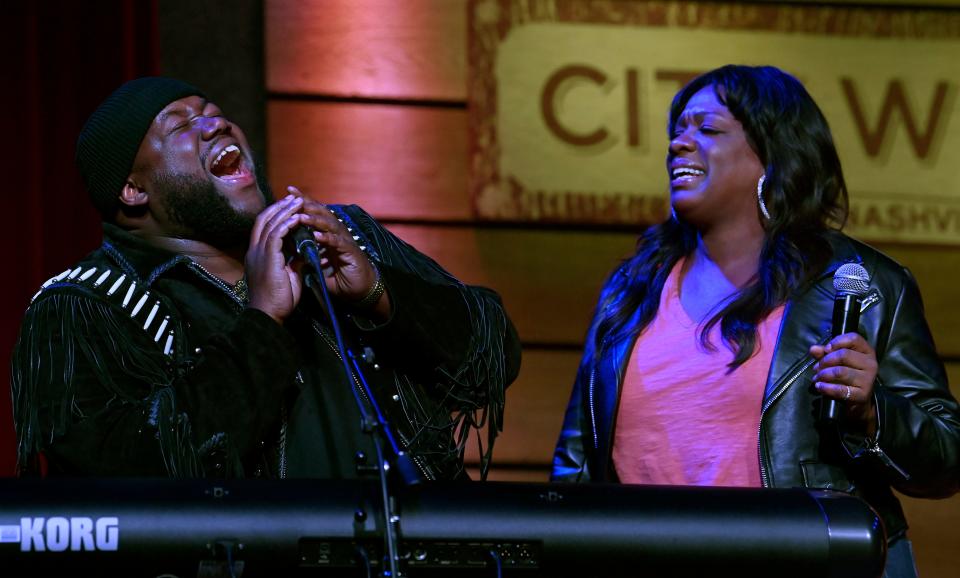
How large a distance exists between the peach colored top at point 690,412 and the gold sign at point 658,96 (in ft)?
4.44

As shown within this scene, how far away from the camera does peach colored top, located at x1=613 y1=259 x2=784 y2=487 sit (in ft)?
7.07

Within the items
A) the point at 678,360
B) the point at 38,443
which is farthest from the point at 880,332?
the point at 38,443

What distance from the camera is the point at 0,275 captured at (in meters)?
2.96

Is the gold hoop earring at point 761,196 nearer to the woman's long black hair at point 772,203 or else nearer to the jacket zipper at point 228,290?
the woman's long black hair at point 772,203

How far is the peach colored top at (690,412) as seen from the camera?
215 centimetres

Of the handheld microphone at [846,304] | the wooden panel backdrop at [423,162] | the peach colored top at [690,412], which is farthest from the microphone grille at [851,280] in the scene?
the wooden panel backdrop at [423,162]

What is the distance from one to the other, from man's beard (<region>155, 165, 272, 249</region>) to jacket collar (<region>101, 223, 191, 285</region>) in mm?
58

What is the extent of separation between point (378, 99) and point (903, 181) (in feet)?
4.72

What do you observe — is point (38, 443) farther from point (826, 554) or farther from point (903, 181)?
point (903, 181)

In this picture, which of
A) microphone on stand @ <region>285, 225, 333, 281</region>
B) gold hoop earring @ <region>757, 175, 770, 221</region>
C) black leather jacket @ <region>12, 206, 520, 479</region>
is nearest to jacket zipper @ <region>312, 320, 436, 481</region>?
black leather jacket @ <region>12, 206, 520, 479</region>

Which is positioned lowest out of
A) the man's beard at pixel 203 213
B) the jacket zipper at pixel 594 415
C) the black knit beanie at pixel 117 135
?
the jacket zipper at pixel 594 415

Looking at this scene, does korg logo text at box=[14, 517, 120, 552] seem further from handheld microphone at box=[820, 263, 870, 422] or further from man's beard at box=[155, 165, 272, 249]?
handheld microphone at box=[820, 263, 870, 422]

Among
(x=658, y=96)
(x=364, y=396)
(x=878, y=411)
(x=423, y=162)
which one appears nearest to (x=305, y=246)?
(x=364, y=396)

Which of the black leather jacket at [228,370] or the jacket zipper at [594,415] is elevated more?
the black leather jacket at [228,370]
